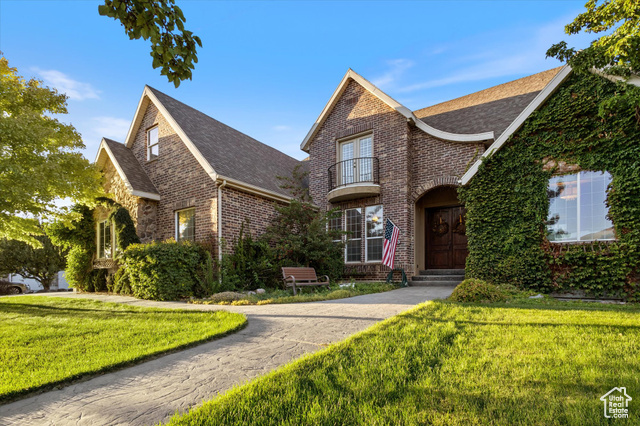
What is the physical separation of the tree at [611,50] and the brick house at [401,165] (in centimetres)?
398

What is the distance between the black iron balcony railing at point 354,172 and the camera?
13875mm

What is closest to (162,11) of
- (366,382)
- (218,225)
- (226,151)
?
(366,382)

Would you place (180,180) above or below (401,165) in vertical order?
below

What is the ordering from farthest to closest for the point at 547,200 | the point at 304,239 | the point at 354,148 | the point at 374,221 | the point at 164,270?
1. the point at 354,148
2. the point at 374,221
3. the point at 304,239
4. the point at 164,270
5. the point at 547,200

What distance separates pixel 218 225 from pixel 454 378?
31.7ft

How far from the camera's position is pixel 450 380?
2.88 metres

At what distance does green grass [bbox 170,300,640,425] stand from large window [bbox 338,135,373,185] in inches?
393

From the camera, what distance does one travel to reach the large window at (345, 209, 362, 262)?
14.1m

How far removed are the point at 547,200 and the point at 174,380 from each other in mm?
9676

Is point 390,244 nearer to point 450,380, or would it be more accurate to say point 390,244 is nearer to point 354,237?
point 354,237

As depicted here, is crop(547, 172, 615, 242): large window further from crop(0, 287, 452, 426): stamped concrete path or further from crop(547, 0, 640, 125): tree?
crop(0, 287, 452, 426): stamped concrete path

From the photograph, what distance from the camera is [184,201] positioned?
495 inches

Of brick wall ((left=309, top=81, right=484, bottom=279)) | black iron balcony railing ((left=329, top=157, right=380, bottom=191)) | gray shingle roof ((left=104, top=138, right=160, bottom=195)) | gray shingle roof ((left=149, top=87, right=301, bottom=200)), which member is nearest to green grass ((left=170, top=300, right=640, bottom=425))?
brick wall ((left=309, top=81, right=484, bottom=279))

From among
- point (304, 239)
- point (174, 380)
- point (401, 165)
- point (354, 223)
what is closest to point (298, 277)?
point (304, 239)
